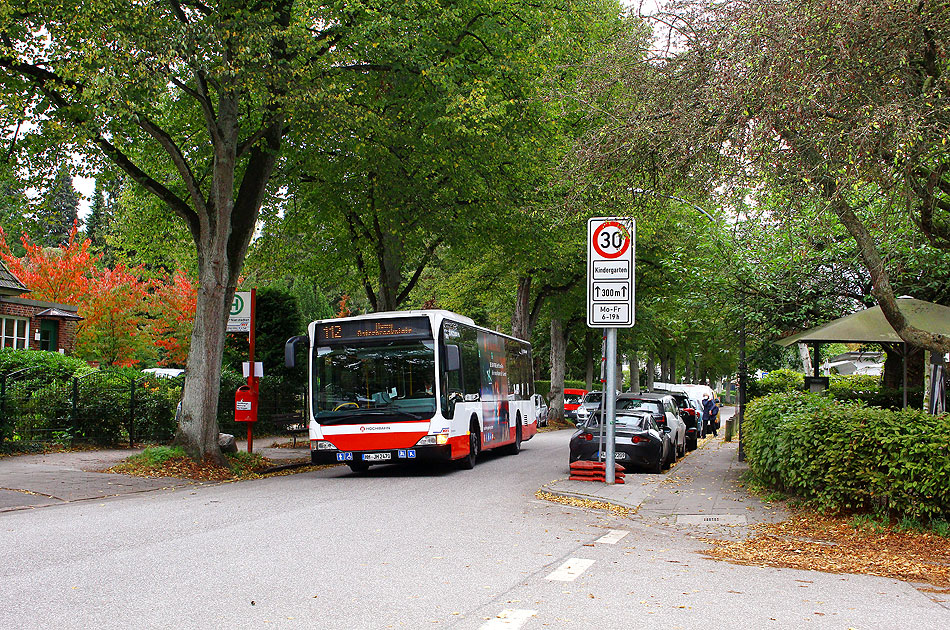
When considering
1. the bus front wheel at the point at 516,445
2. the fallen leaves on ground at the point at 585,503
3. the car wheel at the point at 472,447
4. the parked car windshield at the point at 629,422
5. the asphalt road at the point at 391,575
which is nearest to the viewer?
the asphalt road at the point at 391,575

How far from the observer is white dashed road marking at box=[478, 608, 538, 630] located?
550 cm

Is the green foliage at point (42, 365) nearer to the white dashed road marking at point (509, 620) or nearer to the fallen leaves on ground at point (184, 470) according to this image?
the fallen leaves on ground at point (184, 470)

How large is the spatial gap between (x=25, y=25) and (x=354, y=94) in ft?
19.8

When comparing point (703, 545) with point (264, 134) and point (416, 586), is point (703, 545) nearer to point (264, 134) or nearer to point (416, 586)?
point (416, 586)

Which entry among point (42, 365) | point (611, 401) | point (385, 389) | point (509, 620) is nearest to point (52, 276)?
point (42, 365)

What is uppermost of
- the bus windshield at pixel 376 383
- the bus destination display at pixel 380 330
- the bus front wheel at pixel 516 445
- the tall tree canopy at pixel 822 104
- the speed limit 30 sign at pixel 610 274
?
the tall tree canopy at pixel 822 104

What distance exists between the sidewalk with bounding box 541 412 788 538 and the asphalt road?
516mm

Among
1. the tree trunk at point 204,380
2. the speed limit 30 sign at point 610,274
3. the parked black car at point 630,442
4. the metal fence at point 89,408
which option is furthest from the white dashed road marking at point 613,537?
the metal fence at point 89,408

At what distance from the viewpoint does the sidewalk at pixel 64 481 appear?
11969 mm

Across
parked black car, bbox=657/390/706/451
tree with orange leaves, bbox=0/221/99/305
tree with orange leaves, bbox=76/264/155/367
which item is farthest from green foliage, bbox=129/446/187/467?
tree with orange leaves, bbox=0/221/99/305

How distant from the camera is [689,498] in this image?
1309cm

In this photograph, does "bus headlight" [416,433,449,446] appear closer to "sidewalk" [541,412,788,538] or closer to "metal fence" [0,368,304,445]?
"sidewalk" [541,412,788,538]

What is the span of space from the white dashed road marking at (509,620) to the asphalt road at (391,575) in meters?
0.01

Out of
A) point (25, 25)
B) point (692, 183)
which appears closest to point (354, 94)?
point (25, 25)
